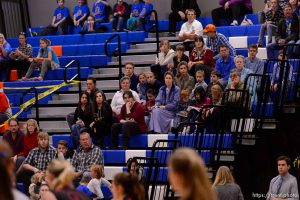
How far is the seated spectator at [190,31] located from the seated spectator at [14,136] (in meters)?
3.73

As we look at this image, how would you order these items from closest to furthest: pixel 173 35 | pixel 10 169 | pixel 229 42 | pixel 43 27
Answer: pixel 10 169 < pixel 229 42 < pixel 173 35 < pixel 43 27

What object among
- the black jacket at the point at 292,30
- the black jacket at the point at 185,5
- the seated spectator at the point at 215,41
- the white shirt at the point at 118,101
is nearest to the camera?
the white shirt at the point at 118,101

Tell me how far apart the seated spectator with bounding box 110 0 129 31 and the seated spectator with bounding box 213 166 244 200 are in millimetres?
7739

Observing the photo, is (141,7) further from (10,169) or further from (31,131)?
(10,169)

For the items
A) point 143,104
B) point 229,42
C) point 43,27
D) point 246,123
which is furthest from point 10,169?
point 43,27

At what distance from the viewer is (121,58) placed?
17.1m

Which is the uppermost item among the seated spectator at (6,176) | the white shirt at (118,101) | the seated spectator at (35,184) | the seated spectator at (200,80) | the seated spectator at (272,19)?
the seated spectator at (272,19)

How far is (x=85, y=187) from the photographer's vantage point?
1223cm

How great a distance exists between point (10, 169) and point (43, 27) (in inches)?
617

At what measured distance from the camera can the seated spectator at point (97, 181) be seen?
12.4 metres

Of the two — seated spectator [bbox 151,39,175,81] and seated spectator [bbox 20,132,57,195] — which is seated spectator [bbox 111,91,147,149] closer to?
seated spectator [bbox 20,132,57,195]

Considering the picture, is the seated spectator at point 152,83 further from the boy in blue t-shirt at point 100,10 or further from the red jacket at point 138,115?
the boy in blue t-shirt at point 100,10

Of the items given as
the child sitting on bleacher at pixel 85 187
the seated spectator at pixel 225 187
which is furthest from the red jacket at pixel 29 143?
the seated spectator at pixel 225 187

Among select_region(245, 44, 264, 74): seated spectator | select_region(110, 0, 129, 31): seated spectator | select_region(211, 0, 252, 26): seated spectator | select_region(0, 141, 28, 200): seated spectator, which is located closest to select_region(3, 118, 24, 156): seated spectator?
select_region(245, 44, 264, 74): seated spectator
